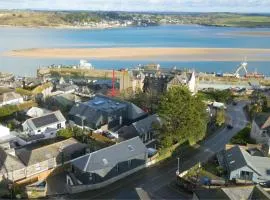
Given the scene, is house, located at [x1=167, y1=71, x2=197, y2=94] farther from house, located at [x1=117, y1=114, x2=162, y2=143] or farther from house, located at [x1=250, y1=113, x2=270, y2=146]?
house, located at [x1=250, y1=113, x2=270, y2=146]

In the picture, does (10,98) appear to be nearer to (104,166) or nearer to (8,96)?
(8,96)

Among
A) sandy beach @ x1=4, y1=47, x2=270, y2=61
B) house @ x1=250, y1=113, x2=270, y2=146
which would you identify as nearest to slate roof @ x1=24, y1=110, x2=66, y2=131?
house @ x1=250, y1=113, x2=270, y2=146

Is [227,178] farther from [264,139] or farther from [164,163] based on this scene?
[264,139]

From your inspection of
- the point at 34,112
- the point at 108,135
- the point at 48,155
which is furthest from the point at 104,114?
the point at 48,155

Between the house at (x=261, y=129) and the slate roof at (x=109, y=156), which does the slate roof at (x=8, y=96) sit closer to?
the slate roof at (x=109, y=156)

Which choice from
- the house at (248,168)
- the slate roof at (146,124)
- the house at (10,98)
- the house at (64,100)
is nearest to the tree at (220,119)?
the slate roof at (146,124)

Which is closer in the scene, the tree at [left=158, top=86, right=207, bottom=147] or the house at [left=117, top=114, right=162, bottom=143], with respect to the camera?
the tree at [left=158, top=86, right=207, bottom=147]
